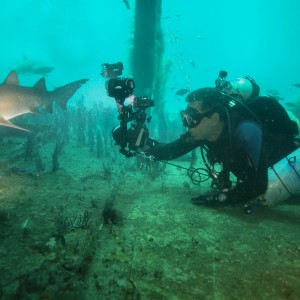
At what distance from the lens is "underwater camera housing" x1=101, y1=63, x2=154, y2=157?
3.97 meters

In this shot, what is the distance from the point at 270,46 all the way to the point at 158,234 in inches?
8045

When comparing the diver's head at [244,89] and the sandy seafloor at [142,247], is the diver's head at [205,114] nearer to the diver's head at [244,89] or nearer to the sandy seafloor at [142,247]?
the diver's head at [244,89]

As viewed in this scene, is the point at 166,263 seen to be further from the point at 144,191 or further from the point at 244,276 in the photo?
the point at 144,191

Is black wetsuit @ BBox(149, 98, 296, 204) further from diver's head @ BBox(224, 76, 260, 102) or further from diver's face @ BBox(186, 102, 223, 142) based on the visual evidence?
diver's head @ BBox(224, 76, 260, 102)

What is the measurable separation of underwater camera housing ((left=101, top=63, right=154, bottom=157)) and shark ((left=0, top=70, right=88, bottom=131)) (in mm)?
2538

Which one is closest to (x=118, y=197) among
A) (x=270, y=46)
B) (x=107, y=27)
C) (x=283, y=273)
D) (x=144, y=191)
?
(x=144, y=191)

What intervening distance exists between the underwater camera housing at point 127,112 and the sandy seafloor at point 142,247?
1134mm

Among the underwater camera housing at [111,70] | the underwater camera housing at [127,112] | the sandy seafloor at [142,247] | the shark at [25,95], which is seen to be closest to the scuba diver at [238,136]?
the sandy seafloor at [142,247]

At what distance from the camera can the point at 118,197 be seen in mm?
5191

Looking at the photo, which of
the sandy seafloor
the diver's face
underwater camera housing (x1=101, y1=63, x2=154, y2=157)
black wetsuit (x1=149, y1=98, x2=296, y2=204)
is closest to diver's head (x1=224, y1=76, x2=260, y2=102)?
black wetsuit (x1=149, y1=98, x2=296, y2=204)

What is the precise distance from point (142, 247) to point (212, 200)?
169cm

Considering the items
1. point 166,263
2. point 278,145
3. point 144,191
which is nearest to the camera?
point 166,263

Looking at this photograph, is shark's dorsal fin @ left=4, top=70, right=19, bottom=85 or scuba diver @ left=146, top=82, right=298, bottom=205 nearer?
scuba diver @ left=146, top=82, right=298, bottom=205

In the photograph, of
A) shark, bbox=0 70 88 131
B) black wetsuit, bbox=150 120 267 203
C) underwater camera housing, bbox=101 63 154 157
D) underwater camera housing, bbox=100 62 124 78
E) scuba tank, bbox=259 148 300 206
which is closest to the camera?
black wetsuit, bbox=150 120 267 203
